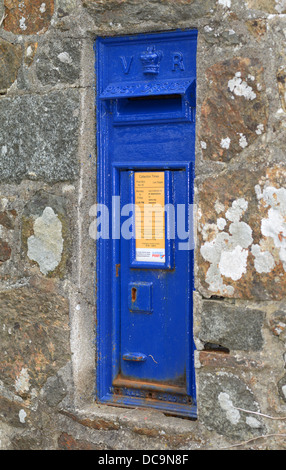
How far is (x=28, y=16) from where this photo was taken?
2988 millimetres

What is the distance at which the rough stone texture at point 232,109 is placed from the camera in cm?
246

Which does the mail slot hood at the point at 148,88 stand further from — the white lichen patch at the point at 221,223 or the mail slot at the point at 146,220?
the white lichen patch at the point at 221,223

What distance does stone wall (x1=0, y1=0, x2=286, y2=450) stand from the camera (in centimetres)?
247

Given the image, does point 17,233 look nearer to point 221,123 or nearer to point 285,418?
point 221,123

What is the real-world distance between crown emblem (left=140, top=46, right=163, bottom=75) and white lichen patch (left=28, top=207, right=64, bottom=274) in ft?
2.62

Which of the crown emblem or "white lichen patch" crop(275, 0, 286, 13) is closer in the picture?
"white lichen patch" crop(275, 0, 286, 13)

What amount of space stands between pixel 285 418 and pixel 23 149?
1729 millimetres

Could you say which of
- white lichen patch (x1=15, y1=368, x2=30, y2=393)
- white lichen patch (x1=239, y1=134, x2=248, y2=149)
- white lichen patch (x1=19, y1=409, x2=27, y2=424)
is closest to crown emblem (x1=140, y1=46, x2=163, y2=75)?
white lichen patch (x1=239, y1=134, x2=248, y2=149)

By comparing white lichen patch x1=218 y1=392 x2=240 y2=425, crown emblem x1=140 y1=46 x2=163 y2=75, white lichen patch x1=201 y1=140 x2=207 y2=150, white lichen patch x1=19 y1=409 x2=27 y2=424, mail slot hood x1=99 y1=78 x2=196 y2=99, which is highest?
crown emblem x1=140 y1=46 x2=163 y2=75

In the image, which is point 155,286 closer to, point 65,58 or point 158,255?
point 158,255

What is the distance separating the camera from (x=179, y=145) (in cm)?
281

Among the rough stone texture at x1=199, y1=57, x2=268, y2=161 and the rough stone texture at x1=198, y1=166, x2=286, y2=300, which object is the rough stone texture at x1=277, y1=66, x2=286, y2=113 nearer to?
the rough stone texture at x1=199, y1=57, x2=268, y2=161

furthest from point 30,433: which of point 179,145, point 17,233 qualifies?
point 179,145

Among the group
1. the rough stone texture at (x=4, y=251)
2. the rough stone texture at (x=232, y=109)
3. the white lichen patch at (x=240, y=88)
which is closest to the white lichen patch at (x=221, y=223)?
the rough stone texture at (x=232, y=109)
